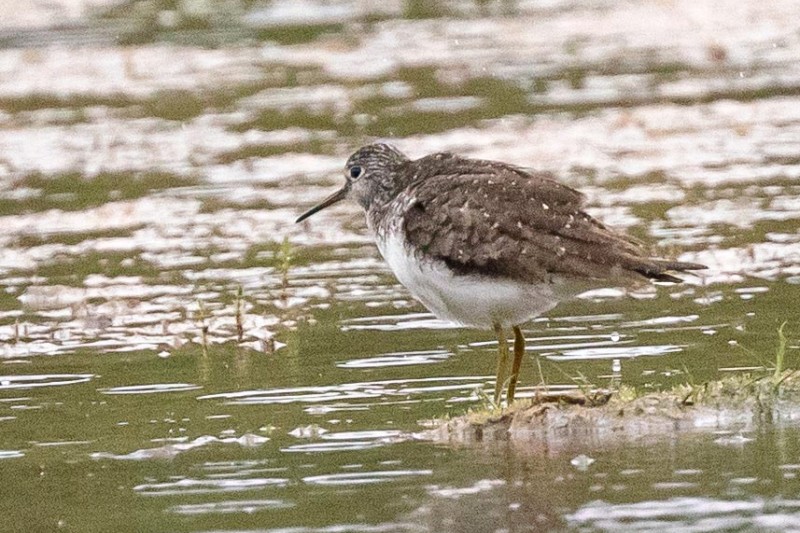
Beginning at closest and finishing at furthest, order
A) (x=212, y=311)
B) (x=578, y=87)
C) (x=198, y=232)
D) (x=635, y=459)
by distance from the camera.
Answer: (x=635, y=459) → (x=212, y=311) → (x=198, y=232) → (x=578, y=87)

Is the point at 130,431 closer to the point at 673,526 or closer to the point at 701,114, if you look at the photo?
the point at 673,526

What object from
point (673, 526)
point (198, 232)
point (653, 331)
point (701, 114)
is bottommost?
point (673, 526)

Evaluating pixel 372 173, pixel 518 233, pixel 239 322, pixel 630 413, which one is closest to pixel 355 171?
pixel 372 173

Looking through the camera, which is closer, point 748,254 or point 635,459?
point 635,459

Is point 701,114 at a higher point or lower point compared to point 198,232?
higher

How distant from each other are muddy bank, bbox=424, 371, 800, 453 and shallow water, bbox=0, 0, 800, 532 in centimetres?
13

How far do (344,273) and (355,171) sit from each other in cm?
181

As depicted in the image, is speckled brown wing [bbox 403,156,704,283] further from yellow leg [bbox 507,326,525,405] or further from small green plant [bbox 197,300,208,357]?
small green plant [bbox 197,300,208,357]

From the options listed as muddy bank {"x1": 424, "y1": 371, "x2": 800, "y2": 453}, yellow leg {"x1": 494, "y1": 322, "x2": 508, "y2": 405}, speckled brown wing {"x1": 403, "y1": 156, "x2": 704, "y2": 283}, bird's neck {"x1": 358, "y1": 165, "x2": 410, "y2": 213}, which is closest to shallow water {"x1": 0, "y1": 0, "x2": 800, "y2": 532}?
muddy bank {"x1": 424, "y1": 371, "x2": 800, "y2": 453}

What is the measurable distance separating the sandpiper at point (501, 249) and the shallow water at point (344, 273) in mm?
411

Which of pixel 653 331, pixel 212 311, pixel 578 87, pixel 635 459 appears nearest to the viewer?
pixel 635 459

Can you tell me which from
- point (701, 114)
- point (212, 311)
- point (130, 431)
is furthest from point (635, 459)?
point (701, 114)

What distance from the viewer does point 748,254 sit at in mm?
10203

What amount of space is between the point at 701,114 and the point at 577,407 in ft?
27.8
